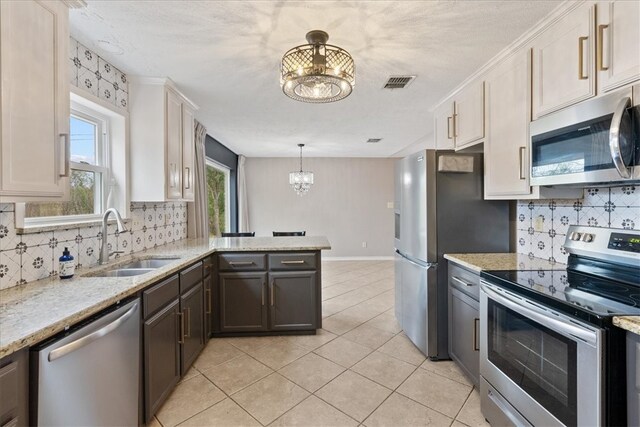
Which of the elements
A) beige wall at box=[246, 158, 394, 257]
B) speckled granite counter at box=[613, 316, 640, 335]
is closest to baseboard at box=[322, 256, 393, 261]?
beige wall at box=[246, 158, 394, 257]

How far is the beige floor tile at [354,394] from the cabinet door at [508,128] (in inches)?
66.4

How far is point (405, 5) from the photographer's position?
164cm

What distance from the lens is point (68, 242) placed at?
195 centimetres

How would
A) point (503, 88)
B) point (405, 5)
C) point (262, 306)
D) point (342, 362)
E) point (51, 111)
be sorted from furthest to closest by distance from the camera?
point (262, 306) < point (342, 362) < point (503, 88) < point (405, 5) < point (51, 111)

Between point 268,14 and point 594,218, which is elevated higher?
point 268,14

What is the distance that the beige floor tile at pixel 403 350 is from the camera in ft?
8.43

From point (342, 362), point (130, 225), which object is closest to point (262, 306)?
point (342, 362)

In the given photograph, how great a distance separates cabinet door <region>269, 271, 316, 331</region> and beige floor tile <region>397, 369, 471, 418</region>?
1104 mm

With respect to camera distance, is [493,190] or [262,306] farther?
[262,306]

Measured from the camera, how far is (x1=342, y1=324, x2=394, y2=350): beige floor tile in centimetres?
287

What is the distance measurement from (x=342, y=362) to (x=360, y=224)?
15.8 feet

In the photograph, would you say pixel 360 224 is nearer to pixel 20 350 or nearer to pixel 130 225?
pixel 130 225

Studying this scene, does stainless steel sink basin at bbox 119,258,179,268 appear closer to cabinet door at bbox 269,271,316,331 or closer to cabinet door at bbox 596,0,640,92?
cabinet door at bbox 269,271,316,331

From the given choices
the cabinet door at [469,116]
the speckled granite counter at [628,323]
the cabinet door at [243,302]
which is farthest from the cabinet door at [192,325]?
the cabinet door at [469,116]
